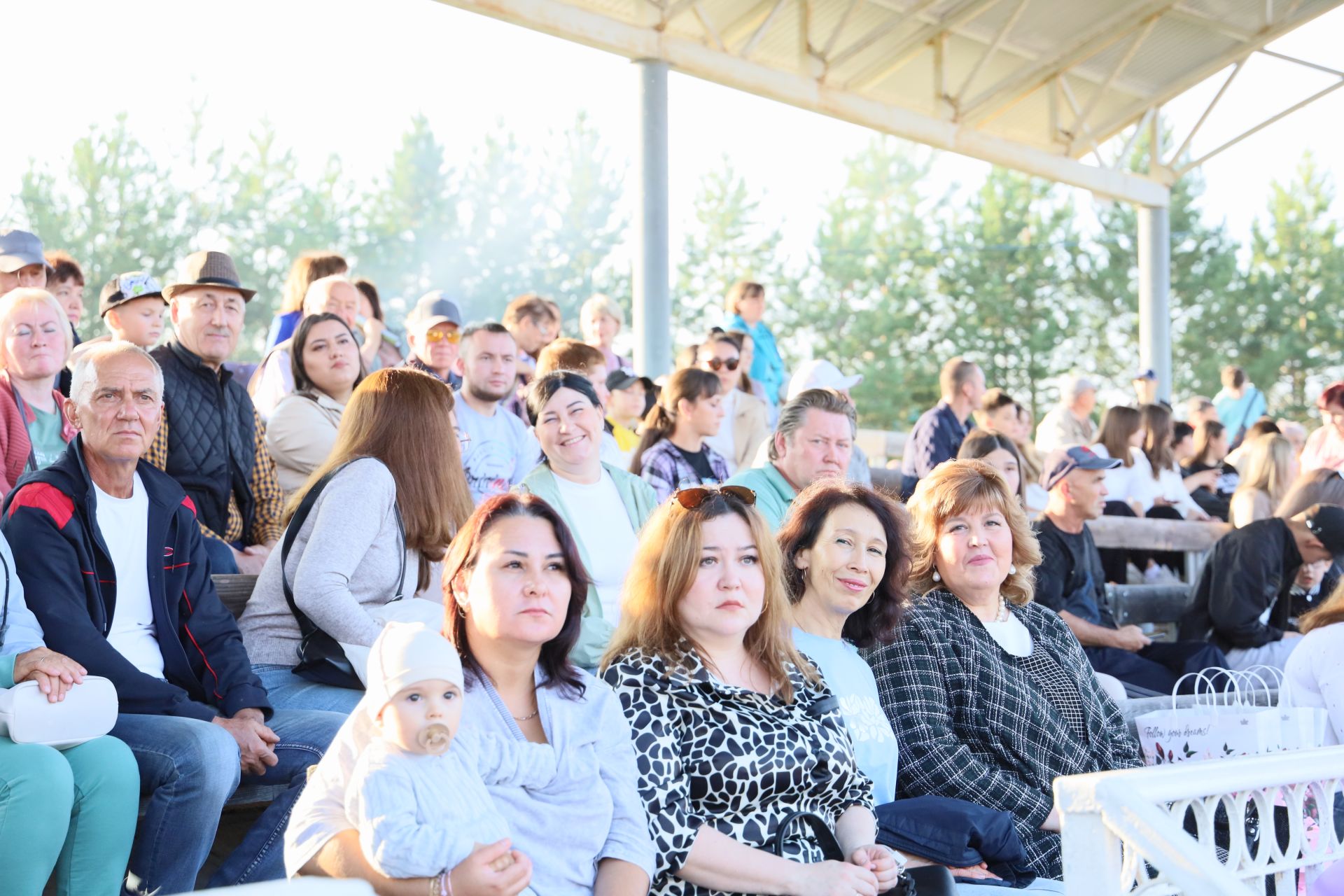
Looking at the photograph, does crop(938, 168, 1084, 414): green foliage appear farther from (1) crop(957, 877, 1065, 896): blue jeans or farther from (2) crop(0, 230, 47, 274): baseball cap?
(1) crop(957, 877, 1065, 896): blue jeans

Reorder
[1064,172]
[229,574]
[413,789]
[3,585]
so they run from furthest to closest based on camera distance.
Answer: [1064,172] < [229,574] < [3,585] < [413,789]

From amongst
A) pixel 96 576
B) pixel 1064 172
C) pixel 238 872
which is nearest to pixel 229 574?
pixel 96 576

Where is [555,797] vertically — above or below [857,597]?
below

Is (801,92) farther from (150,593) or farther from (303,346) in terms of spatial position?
(150,593)

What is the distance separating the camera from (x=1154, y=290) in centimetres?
1420

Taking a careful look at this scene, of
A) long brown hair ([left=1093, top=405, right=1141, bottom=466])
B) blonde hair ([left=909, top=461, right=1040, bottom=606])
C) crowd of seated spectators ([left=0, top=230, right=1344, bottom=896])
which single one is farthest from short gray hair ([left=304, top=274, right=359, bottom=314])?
long brown hair ([left=1093, top=405, right=1141, bottom=466])

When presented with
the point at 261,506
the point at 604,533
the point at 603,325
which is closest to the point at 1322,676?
the point at 604,533

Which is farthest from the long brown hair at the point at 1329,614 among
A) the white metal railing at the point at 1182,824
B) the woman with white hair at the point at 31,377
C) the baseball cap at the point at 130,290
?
the baseball cap at the point at 130,290

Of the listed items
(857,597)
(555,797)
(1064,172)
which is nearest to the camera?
(555,797)

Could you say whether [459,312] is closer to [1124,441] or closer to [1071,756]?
[1071,756]

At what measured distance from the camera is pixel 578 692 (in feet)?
8.89

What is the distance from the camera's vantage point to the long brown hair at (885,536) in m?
3.68

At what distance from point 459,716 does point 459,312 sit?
422cm

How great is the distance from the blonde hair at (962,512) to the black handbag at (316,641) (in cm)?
148
